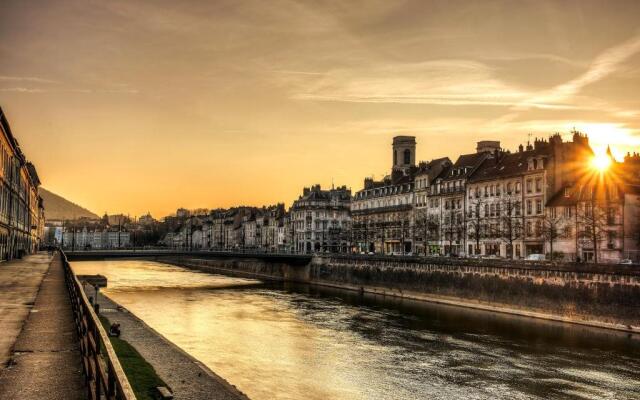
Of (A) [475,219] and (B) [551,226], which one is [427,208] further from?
(B) [551,226]

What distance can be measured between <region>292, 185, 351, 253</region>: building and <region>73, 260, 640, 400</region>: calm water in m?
80.5

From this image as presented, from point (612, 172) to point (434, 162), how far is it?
41896mm

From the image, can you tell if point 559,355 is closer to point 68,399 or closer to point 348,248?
A: point 68,399

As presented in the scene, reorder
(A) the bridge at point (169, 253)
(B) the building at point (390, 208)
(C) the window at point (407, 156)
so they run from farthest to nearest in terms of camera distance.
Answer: (C) the window at point (407, 156), (B) the building at point (390, 208), (A) the bridge at point (169, 253)

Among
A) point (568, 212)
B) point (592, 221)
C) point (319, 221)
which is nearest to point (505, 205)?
point (568, 212)

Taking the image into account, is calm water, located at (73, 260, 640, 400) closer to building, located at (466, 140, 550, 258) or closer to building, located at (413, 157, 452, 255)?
building, located at (466, 140, 550, 258)

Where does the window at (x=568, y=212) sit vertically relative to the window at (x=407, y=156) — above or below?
below

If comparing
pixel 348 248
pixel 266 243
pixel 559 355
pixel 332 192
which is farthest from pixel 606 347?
pixel 266 243

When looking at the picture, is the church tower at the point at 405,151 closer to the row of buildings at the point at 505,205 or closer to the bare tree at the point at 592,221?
the row of buildings at the point at 505,205

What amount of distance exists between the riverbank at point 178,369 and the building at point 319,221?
10530 centimetres

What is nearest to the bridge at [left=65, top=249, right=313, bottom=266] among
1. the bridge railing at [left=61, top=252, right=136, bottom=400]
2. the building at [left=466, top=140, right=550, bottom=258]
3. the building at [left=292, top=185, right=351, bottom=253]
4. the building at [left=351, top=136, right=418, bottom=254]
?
the building at [left=351, top=136, right=418, bottom=254]

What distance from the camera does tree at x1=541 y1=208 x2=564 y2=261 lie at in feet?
231

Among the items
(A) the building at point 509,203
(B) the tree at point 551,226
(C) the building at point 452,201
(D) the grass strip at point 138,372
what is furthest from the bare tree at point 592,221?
(D) the grass strip at point 138,372

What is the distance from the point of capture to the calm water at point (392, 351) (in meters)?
29.7
